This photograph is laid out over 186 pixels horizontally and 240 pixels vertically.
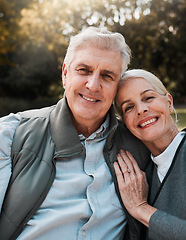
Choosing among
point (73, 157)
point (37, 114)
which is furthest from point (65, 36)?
point (73, 157)

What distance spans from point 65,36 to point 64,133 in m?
13.6

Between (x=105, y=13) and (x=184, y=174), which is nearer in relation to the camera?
(x=184, y=174)

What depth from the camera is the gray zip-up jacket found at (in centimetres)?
178

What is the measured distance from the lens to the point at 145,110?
7.28 feet

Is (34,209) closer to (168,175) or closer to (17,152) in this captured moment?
(17,152)

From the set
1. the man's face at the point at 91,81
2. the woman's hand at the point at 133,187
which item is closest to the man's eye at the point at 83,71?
the man's face at the point at 91,81

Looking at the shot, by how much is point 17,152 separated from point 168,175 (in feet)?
3.72

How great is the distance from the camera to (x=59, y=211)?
73.9 inches

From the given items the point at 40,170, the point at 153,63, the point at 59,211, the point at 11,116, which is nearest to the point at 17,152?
the point at 40,170

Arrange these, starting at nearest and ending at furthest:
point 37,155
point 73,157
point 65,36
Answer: point 37,155
point 73,157
point 65,36

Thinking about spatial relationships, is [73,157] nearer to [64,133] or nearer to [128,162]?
[64,133]

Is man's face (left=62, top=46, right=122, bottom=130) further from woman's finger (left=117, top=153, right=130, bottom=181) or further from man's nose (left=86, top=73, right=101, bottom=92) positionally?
woman's finger (left=117, top=153, right=130, bottom=181)

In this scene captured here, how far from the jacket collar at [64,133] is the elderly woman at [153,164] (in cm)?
24

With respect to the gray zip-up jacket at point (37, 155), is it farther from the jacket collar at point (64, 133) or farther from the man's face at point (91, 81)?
the man's face at point (91, 81)
